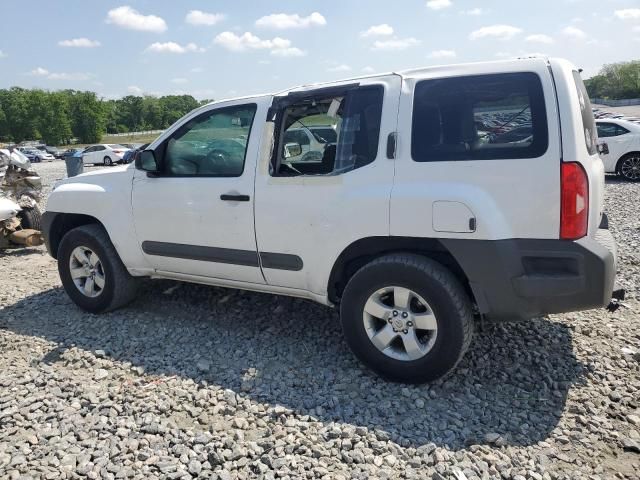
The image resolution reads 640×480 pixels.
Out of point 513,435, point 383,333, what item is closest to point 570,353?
point 513,435

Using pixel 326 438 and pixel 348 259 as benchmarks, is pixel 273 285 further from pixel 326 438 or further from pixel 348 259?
pixel 326 438

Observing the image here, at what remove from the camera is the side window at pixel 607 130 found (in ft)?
42.0

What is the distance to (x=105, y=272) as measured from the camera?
489 centimetres

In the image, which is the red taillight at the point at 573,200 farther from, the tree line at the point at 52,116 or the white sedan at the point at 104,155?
the tree line at the point at 52,116

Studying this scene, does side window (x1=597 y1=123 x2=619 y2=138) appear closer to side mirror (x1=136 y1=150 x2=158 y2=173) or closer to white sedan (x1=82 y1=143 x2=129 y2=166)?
side mirror (x1=136 y1=150 x2=158 y2=173)

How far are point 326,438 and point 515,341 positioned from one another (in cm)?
190

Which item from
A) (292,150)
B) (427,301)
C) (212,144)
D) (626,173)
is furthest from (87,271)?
(626,173)

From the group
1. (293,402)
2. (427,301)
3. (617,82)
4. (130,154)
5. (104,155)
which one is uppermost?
(617,82)

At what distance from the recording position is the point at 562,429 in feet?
9.93

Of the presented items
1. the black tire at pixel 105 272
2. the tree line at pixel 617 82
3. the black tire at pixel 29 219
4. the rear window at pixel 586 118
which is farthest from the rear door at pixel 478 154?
the tree line at pixel 617 82

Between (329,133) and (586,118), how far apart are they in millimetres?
1748

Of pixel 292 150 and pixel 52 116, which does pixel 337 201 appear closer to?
pixel 292 150

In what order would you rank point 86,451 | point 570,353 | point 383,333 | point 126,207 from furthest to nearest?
point 126,207 → point 570,353 → point 383,333 → point 86,451

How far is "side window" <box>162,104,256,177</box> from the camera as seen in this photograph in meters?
4.12
